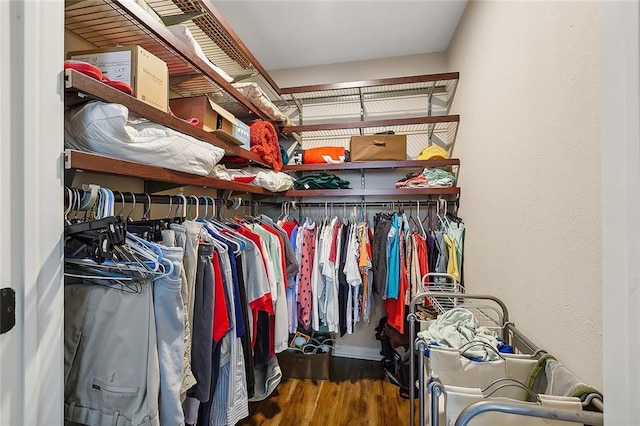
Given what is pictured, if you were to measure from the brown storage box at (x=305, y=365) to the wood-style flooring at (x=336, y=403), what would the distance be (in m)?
0.04

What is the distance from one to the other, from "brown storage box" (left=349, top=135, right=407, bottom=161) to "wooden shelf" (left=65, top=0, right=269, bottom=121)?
3.87ft

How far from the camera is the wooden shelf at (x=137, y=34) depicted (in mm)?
1052

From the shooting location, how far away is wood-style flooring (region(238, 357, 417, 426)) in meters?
1.92

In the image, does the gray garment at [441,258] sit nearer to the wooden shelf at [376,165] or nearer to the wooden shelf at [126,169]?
the wooden shelf at [376,165]

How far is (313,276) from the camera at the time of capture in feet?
7.61

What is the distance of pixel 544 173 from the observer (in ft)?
3.36

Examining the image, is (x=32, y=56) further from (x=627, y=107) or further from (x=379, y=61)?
(x=379, y=61)

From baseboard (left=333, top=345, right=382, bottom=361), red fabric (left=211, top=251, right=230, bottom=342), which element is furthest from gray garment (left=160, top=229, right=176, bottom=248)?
baseboard (left=333, top=345, right=382, bottom=361)

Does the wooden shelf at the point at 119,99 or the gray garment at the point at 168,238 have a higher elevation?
the wooden shelf at the point at 119,99

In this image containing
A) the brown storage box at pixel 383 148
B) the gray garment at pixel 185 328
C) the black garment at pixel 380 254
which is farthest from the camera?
the brown storage box at pixel 383 148

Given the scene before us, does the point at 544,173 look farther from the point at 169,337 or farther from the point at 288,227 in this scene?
the point at 288,227

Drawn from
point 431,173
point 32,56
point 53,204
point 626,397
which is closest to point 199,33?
point 32,56

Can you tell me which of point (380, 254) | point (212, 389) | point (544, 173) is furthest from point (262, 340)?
point (544, 173)

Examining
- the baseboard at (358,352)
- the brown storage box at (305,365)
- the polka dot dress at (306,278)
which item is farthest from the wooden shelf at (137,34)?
the baseboard at (358,352)
